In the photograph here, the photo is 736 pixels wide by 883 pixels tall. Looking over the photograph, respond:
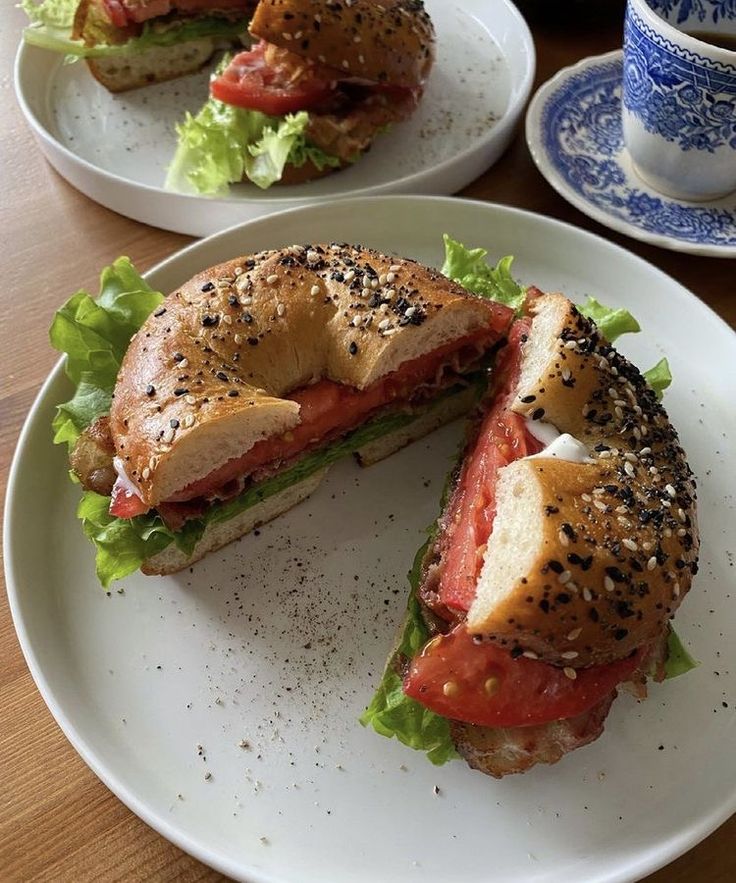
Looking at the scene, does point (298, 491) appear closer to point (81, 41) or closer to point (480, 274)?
point (480, 274)

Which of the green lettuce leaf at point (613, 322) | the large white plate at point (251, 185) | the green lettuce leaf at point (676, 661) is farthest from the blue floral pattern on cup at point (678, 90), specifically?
the green lettuce leaf at point (676, 661)

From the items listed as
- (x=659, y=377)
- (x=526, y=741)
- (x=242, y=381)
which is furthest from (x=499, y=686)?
(x=659, y=377)

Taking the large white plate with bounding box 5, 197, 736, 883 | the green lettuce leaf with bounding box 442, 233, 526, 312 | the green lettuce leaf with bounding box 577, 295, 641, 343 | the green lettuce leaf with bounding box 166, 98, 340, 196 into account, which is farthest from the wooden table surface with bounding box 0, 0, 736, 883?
the green lettuce leaf with bounding box 442, 233, 526, 312

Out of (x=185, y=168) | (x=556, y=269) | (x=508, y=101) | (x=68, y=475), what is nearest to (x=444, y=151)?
(x=508, y=101)

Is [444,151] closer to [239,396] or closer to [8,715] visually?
[239,396]

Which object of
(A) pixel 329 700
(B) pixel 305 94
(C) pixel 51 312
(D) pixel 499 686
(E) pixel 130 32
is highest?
(E) pixel 130 32

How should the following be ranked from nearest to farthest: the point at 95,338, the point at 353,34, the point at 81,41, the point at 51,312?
the point at 95,338
the point at 51,312
the point at 353,34
the point at 81,41

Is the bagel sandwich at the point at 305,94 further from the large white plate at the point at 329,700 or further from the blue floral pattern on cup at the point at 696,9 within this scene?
the large white plate at the point at 329,700
